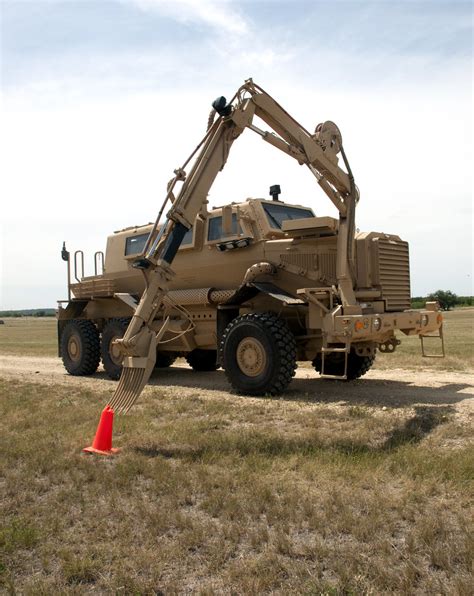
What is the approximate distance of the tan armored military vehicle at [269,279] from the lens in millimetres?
8602

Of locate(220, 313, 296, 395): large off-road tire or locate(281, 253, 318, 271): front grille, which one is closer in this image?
locate(220, 313, 296, 395): large off-road tire

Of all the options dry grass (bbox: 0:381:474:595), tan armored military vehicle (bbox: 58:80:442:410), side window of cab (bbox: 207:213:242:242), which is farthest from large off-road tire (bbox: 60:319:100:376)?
dry grass (bbox: 0:381:474:595)

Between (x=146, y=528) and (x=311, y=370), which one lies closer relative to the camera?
(x=146, y=528)

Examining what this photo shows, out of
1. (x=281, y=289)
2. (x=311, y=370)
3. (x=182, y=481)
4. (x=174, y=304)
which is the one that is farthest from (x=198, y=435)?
(x=311, y=370)

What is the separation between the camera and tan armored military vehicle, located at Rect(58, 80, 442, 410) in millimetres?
8602

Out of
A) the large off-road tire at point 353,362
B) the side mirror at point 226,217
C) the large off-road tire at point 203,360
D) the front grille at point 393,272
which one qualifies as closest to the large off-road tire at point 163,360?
the large off-road tire at point 203,360

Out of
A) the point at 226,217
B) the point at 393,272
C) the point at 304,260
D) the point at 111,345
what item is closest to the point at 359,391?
the point at 393,272

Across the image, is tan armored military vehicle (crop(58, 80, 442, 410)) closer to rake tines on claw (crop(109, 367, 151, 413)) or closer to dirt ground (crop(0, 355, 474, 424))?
rake tines on claw (crop(109, 367, 151, 413))

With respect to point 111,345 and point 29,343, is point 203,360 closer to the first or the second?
point 111,345

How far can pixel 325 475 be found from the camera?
17.8 ft

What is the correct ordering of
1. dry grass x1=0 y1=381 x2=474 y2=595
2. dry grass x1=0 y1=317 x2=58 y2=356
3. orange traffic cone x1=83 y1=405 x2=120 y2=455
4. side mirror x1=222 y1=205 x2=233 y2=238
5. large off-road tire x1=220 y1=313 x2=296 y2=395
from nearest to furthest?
dry grass x1=0 y1=381 x2=474 y2=595
orange traffic cone x1=83 y1=405 x2=120 y2=455
large off-road tire x1=220 y1=313 x2=296 y2=395
side mirror x1=222 y1=205 x2=233 y2=238
dry grass x1=0 y1=317 x2=58 y2=356

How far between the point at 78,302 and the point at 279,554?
1213 cm

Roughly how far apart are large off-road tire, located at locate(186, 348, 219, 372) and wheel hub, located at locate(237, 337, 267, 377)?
14.0 ft

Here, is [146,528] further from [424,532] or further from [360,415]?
[360,415]
